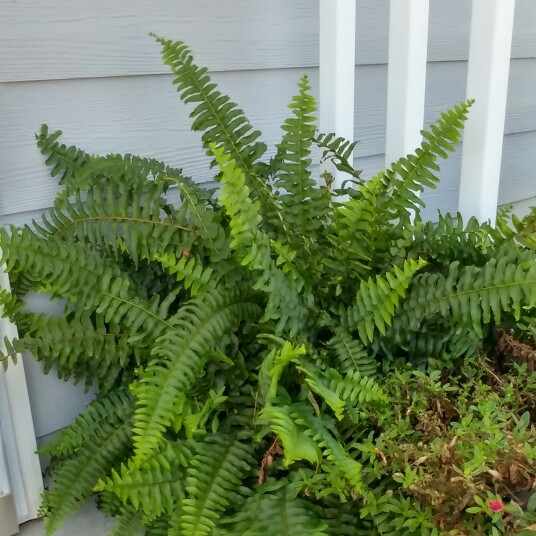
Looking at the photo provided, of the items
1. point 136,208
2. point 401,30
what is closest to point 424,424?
point 136,208

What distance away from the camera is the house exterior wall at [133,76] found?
1.09 metres

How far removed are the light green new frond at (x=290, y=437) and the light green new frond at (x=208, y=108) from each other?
474mm

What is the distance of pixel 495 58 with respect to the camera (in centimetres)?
105

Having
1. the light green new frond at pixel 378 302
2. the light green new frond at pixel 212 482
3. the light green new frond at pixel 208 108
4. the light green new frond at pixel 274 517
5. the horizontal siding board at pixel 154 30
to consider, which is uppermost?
the horizontal siding board at pixel 154 30

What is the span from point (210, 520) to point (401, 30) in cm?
91

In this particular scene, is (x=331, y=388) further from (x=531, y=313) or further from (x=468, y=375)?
(x=531, y=313)

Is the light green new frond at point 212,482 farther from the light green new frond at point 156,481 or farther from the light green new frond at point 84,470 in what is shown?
the light green new frond at point 84,470

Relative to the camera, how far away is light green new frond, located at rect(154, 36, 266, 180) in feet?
3.45

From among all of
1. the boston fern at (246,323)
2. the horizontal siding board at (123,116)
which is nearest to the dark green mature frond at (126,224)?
the boston fern at (246,323)

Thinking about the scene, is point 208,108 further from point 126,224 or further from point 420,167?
point 420,167

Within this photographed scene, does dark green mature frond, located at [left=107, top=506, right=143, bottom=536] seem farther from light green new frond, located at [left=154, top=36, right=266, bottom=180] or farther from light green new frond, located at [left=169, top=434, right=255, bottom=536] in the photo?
light green new frond, located at [left=154, top=36, right=266, bottom=180]

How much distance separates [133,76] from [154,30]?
104mm

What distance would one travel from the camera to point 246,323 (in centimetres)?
99

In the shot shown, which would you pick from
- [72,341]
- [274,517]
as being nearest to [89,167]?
[72,341]
